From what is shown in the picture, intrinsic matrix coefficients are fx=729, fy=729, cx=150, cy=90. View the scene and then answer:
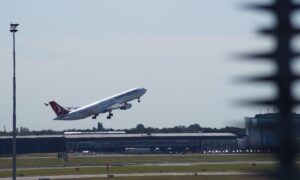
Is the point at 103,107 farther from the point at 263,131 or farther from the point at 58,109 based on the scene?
the point at 263,131

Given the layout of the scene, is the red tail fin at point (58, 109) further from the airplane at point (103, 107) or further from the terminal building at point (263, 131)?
the terminal building at point (263, 131)

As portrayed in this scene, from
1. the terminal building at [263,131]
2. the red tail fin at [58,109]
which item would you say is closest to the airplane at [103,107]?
the red tail fin at [58,109]

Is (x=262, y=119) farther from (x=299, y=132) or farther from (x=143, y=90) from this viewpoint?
(x=143, y=90)

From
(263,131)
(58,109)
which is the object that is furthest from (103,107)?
(263,131)

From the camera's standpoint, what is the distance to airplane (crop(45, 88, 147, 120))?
152m

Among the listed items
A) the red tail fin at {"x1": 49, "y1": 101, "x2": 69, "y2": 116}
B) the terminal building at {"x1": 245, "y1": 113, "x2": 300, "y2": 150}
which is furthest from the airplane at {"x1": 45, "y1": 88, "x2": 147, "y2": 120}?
the terminal building at {"x1": 245, "y1": 113, "x2": 300, "y2": 150}

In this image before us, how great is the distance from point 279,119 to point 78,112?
152 metres

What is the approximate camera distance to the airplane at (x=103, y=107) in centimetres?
15162

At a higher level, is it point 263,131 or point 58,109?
point 58,109

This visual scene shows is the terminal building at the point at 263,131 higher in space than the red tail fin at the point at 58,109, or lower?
lower

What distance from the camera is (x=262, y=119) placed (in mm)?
3861

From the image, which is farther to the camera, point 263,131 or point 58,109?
point 58,109

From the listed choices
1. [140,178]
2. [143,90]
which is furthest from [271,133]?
[143,90]

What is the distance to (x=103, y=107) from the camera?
6073 inches
